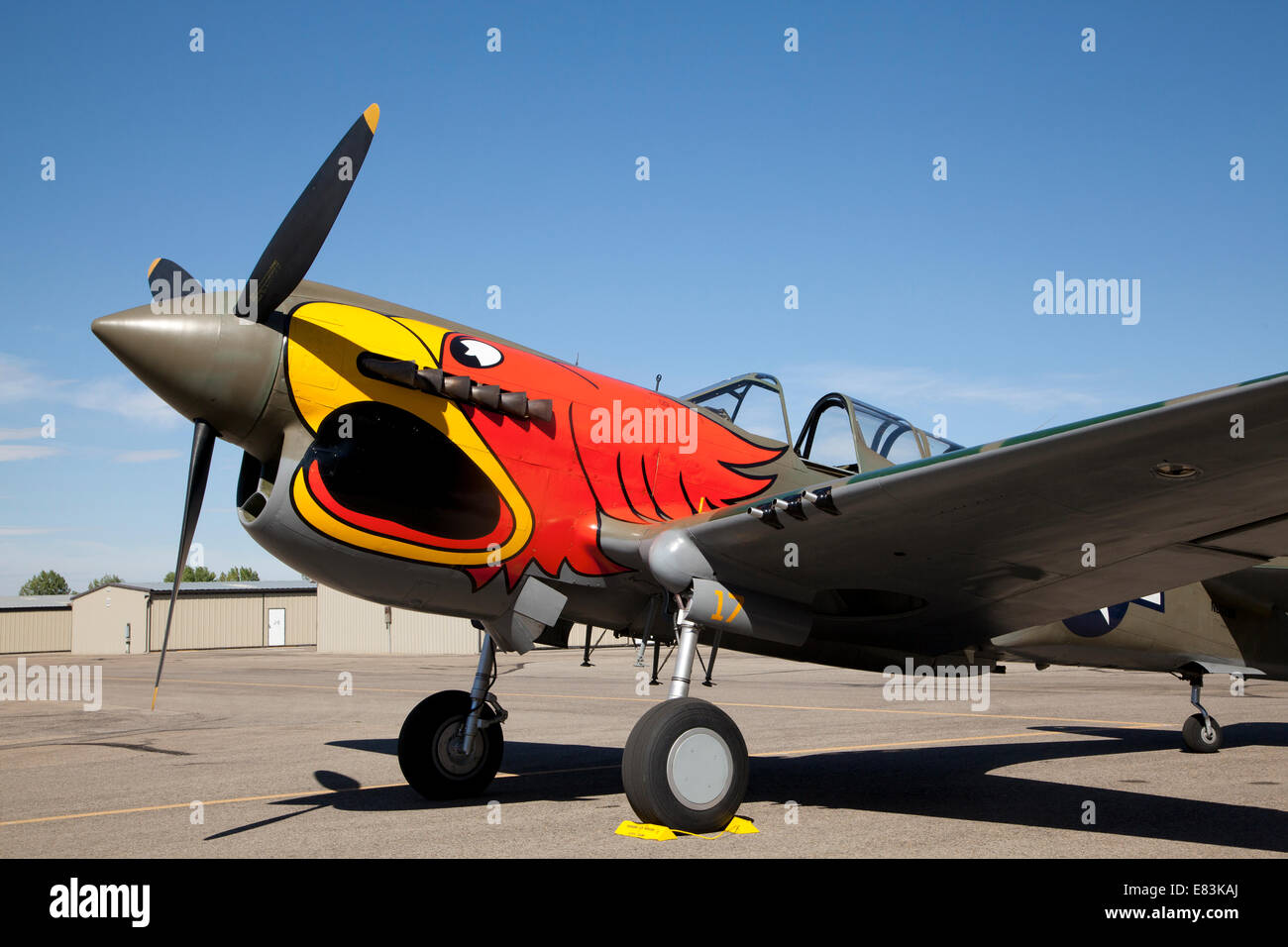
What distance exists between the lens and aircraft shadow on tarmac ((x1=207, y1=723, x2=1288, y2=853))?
6.38 metres

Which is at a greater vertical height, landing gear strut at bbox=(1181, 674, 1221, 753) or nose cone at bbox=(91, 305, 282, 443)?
nose cone at bbox=(91, 305, 282, 443)

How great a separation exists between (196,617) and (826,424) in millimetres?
56028

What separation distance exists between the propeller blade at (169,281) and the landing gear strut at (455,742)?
3.29 m

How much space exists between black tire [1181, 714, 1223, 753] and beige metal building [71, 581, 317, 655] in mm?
54959

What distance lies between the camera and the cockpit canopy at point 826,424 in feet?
25.3

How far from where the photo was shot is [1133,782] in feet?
27.0

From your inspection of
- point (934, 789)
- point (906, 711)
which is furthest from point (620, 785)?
point (906, 711)

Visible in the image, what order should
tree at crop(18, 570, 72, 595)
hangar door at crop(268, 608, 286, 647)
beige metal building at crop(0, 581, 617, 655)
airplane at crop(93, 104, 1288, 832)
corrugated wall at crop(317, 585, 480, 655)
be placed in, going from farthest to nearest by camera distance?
tree at crop(18, 570, 72, 595)
hangar door at crop(268, 608, 286, 647)
beige metal building at crop(0, 581, 617, 655)
corrugated wall at crop(317, 585, 480, 655)
airplane at crop(93, 104, 1288, 832)

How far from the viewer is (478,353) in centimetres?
636

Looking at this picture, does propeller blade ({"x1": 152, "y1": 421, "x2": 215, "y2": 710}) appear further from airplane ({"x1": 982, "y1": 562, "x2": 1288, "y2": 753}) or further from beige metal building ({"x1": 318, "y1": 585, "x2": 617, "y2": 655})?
beige metal building ({"x1": 318, "y1": 585, "x2": 617, "y2": 655})

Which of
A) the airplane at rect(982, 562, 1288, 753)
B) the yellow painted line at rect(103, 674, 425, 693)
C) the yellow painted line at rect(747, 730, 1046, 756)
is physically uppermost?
the airplane at rect(982, 562, 1288, 753)

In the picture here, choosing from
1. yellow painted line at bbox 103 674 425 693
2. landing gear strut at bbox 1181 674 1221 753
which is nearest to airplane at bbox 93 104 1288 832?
landing gear strut at bbox 1181 674 1221 753

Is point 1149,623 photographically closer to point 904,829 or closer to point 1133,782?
point 1133,782

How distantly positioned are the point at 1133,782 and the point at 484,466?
6281 mm
